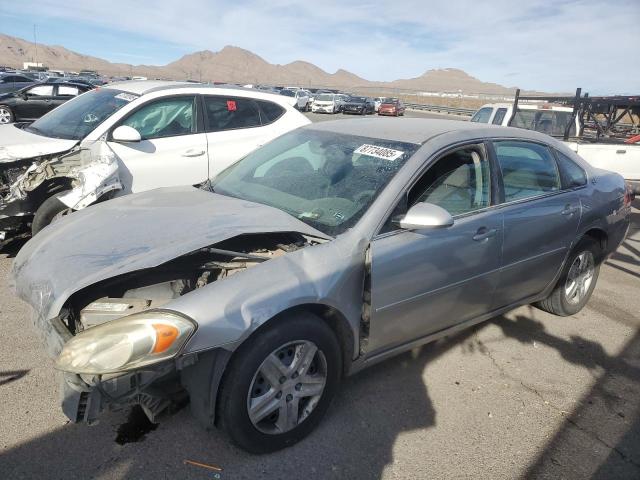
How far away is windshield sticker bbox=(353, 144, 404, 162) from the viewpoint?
3.06 metres

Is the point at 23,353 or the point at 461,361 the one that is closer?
the point at 23,353

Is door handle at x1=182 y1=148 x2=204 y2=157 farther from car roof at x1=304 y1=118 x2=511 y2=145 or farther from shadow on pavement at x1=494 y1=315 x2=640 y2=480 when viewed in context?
shadow on pavement at x1=494 y1=315 x2=640 y2=480

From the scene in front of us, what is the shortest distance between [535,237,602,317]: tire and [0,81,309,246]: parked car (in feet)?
12.1

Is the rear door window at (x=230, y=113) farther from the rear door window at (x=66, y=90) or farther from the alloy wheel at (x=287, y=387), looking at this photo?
the rear door window at (x=66, y=90)

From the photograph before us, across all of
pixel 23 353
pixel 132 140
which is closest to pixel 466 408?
pixel 23 353

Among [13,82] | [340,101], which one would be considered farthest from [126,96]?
[340,101]

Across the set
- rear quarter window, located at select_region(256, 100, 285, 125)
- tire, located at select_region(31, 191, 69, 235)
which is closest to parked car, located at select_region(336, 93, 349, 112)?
rear quarter window, located at select_region(256, 100, 285, 125)

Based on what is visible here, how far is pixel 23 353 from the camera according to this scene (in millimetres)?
3312

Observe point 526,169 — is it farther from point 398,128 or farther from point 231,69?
point 231,69

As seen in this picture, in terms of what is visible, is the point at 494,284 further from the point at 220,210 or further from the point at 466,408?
the point at 220,210

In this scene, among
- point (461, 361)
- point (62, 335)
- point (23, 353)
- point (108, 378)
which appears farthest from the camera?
point (461, 361)

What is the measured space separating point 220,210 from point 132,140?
2620 mm

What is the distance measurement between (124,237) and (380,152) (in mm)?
1608

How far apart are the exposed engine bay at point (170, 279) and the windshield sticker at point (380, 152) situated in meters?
0.79
